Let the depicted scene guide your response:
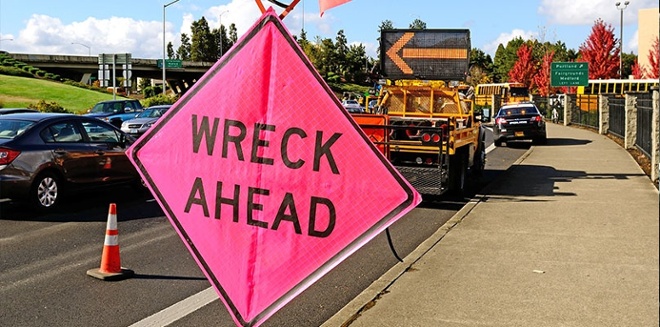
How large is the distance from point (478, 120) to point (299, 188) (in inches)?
549

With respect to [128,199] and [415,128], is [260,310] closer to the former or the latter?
[415,128]

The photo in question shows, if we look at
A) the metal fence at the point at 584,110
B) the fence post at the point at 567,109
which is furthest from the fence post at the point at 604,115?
the fence post at the point at 567,109

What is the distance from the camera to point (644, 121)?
20.4 m

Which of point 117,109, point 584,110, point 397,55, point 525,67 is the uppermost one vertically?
point 525,67

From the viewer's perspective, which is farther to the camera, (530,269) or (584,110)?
(584,110)

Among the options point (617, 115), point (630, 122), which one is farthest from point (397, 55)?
point (617, 115)

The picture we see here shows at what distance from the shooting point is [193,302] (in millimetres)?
6910

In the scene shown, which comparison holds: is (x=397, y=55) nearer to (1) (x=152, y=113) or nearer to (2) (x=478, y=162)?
(2) (x=478, y=162)

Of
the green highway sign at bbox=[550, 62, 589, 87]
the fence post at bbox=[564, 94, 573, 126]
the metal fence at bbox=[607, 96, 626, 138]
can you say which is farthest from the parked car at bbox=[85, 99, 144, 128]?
the green highway sign at bbox=[550, 62, 589, 87]

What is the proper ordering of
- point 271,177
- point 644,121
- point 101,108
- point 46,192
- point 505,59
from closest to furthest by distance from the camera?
point 271,177 < point 46,192 < point 644,121 < point 101,108 < point 505,59

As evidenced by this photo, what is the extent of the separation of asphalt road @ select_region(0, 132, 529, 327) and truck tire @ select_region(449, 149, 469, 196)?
135cm

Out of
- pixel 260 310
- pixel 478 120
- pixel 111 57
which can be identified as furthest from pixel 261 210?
pixel 111 57

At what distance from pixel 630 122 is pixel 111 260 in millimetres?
19732

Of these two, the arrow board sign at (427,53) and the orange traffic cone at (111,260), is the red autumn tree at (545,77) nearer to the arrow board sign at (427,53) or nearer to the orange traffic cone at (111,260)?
the arrow board sign at (427,53)
